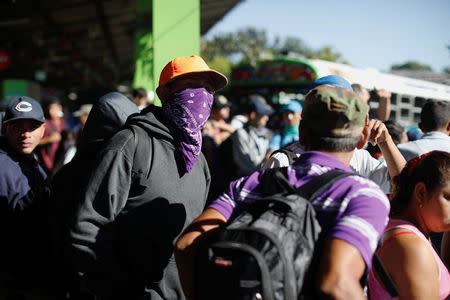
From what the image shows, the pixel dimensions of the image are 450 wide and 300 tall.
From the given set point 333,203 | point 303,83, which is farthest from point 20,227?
point 303,83

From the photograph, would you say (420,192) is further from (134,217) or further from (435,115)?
(435,115)

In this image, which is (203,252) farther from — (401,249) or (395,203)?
(395,203)

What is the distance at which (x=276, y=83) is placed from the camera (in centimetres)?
955

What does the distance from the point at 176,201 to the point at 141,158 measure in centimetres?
32

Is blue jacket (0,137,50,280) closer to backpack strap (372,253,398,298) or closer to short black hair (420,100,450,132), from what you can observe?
backpack strap (372,253,398,298)

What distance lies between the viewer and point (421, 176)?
1934mm

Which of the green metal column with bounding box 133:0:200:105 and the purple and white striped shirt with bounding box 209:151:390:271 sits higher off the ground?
the green metal column with bounding box 133:0:200:105

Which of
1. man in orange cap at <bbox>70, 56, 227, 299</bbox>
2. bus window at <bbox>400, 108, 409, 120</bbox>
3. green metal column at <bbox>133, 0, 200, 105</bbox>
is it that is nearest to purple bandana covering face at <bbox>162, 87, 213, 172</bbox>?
man in orange cap at <bbox>70, 56, 227, 299</bbox>

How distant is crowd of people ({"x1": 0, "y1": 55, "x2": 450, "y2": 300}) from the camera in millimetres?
1396

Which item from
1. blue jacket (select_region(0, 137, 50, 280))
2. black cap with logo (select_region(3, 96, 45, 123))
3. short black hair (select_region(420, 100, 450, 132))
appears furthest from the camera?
short black hair (select_region(420, 100, 450, 132))

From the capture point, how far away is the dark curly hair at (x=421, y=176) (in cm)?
188

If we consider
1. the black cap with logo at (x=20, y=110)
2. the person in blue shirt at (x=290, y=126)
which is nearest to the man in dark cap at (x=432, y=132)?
the person in blue shirt at (x=290, y=126)

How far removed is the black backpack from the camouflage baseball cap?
0.21 metres

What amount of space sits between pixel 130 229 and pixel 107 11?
35.2ft
